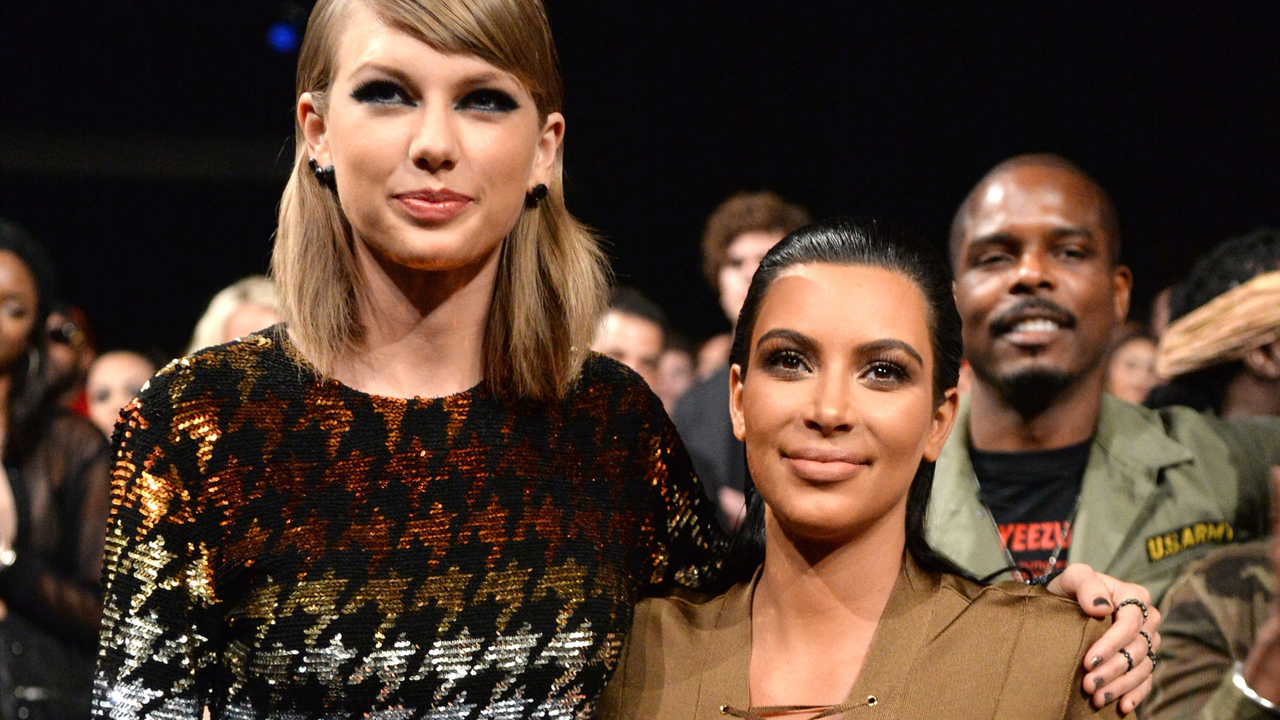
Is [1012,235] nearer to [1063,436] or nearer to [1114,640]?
[1063,436]

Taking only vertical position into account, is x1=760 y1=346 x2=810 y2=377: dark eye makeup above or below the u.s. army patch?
below

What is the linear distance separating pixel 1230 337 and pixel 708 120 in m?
3.90

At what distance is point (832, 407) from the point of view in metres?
1.68

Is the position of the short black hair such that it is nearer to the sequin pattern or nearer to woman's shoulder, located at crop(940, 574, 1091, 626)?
woman's shoulder, located at crop(940, 574, 1091, 626)

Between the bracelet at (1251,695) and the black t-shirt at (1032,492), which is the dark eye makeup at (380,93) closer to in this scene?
the bracelet at (1251,695)

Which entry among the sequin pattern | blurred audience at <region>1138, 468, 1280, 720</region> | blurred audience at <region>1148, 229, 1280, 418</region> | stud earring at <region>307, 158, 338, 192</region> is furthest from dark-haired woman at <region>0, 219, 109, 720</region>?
blurred audience at <region>1148, 229, 1280, 418</region>

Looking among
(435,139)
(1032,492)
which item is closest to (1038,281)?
(1032,492)

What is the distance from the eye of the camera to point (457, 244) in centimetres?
172

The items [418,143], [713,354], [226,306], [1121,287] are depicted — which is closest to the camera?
[418,143]

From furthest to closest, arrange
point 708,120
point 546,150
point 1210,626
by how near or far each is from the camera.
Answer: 1. point 708,120
2. point 1210,626
3. point 546,150

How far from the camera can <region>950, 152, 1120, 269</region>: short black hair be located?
2836 mm

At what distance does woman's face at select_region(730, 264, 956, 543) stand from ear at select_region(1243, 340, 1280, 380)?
1.54 m

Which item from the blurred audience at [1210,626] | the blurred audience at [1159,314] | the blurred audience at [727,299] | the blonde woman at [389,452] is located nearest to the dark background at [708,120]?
the blurred audience at [1159,314]

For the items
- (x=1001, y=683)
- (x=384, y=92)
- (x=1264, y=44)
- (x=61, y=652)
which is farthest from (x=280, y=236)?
(x=1264, y=44)
